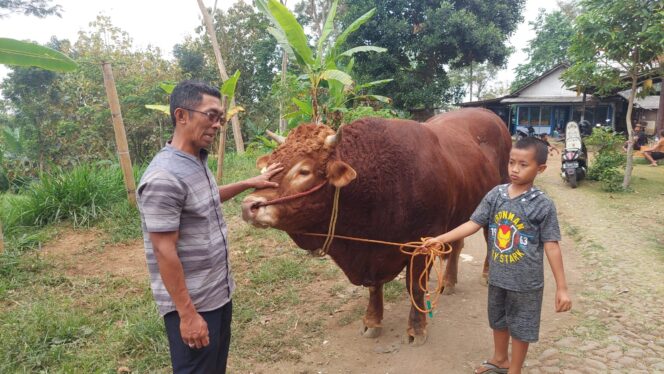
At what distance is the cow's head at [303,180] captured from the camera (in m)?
2.49

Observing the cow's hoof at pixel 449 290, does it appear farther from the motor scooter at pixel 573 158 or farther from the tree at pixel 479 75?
the tree at pixel 479 75

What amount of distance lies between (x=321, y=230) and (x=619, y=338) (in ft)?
8.63

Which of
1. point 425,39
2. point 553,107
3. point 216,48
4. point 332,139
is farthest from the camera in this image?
point 553,107

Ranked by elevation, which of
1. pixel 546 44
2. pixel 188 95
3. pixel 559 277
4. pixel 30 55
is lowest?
pixel 559 277

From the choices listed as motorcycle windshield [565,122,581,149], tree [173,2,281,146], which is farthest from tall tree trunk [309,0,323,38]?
motorcycle windshield [565,122,581,149]

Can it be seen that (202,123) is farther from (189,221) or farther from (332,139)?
(332,139)

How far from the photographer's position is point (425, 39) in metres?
14.9

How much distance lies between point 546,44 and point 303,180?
33159mm

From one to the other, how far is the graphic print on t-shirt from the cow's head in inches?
38.3

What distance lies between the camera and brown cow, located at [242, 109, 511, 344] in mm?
2582

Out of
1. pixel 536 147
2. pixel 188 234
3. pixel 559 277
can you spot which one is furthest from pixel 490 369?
pixel 188 234

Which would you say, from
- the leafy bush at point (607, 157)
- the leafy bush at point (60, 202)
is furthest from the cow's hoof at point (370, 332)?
the leafy bush at point (607, 157)

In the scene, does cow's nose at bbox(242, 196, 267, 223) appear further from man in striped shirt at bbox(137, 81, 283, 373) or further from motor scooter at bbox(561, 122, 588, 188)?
motor scooter at bbox(561, 122, 588, 188)

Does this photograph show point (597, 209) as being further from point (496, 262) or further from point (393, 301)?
point (496, 262)
